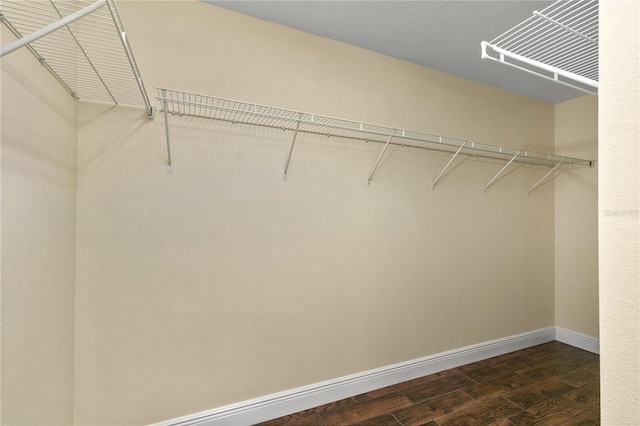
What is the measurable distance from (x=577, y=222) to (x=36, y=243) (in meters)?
3.80

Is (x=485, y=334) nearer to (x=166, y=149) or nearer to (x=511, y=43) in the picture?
(x=511, y=43)

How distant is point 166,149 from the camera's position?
4.67 ft

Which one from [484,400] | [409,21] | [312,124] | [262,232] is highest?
[409,21]

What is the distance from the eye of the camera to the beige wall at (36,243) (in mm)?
833

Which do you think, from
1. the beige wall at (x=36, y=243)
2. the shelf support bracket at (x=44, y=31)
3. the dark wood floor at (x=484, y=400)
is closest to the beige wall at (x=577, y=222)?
the dark wood floor at (x=484, y=400)

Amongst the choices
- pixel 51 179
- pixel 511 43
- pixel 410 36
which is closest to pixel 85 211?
pixel 51 179

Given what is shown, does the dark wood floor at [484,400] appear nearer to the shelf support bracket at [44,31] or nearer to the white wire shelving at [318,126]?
the white wire shelving at [318,126]

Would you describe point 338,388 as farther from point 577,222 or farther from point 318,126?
point 577,222

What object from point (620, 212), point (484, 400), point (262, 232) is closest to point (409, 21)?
point (262, 232)

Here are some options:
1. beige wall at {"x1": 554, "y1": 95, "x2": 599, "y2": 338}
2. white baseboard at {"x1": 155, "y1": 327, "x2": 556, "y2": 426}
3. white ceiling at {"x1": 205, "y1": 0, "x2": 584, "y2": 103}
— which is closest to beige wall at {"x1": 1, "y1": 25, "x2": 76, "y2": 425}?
white baseboard at {"x1": 155, "y1": 327, "x2": 556, "y2": 426}

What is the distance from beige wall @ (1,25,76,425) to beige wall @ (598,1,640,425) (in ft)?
4.77

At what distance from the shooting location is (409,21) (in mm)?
1611

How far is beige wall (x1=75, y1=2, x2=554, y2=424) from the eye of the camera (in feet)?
4.38

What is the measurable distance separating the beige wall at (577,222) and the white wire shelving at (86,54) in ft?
11.5
